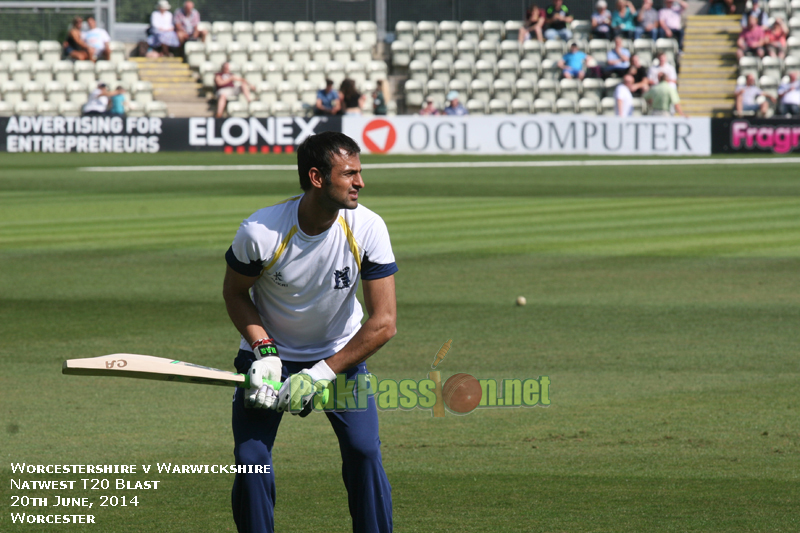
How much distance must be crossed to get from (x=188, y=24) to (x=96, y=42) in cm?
345

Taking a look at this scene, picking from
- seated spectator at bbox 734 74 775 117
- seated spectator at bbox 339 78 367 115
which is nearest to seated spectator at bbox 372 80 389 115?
seated spectator at bbox 339 78 367 115

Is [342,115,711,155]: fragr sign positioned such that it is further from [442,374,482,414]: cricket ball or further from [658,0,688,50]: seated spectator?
[442,374,482,414]: cricket ball

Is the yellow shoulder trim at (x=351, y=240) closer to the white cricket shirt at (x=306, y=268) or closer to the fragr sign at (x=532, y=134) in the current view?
the white cricket shirt at (x=306, y=268)

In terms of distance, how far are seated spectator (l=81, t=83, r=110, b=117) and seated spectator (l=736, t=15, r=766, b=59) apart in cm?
2242

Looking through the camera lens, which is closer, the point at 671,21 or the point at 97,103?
the point at 97,103

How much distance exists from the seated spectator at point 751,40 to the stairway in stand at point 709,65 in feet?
1.84

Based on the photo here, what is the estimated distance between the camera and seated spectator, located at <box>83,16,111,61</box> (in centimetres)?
3888

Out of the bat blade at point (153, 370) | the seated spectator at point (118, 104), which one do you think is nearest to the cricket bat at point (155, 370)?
the bat blade at point (153, 370)

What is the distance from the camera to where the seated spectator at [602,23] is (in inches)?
1526

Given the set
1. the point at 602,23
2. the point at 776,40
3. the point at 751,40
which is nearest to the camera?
the point at 751,40

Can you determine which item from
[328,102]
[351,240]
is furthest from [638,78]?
[351,240]

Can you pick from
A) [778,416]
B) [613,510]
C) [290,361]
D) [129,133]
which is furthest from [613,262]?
[129,133]

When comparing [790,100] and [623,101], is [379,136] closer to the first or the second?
[623,101]

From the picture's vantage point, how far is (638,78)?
36938mm
